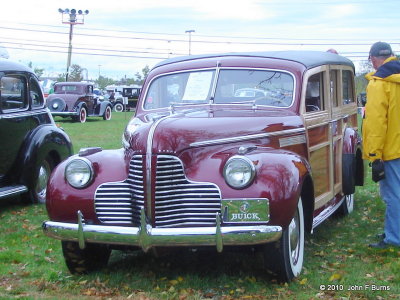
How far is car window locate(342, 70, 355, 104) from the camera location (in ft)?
23.7

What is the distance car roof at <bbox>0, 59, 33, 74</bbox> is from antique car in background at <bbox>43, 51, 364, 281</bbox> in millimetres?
2841

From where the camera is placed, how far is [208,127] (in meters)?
4.63

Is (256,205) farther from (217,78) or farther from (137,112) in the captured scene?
(137,112)

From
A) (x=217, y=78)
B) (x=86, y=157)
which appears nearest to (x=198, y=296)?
(x=86, y=157)

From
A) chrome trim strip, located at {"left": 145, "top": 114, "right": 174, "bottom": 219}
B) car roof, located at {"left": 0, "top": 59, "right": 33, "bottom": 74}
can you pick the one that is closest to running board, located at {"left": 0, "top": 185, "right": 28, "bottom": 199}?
car roof, located at {"left": 0, "top": 59, "right": 33, "bottom": 74}

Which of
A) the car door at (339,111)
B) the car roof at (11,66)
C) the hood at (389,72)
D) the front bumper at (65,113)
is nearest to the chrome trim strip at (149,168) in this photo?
the hood at (389,72)

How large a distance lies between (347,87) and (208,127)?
3.38 metres

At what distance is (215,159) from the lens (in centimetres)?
444

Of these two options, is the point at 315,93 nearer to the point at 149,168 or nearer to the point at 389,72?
the point at 389,72

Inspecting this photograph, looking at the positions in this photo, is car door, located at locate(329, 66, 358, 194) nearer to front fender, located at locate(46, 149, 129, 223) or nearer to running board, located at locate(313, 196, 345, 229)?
running board, located at locate(313, 196, 345, 229)

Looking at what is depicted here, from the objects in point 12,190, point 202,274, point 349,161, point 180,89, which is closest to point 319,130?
point 349,161

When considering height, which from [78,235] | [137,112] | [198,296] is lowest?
[198,296]

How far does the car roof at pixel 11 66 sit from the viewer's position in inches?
301

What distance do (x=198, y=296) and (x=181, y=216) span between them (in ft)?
1.88
